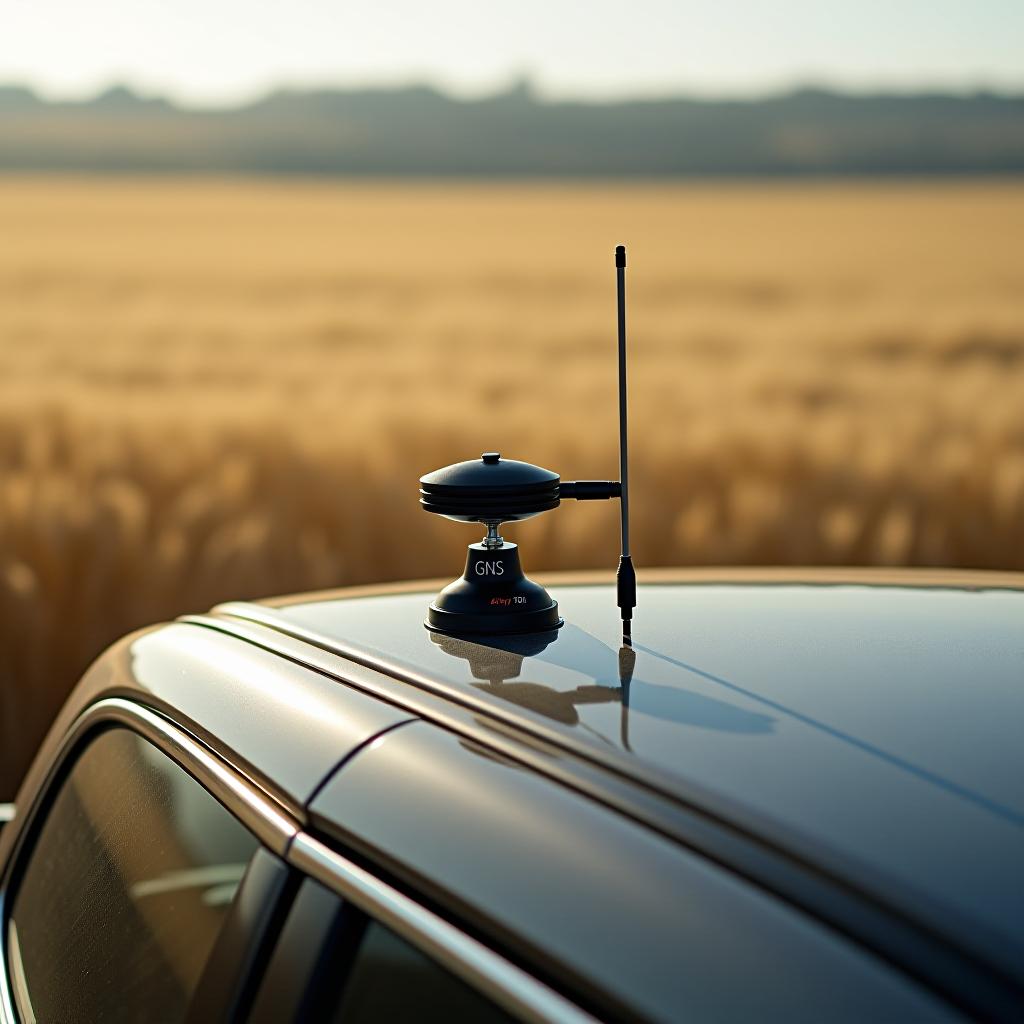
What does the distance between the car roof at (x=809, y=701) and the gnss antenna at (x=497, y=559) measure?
0.11ft

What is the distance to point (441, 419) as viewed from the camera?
7.79 meters

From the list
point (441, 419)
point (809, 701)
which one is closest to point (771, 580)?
point (809, 701)

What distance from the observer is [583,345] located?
1534cm

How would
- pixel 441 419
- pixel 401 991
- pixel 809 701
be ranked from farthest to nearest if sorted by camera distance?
pixel 441 419, pixel 809 701, pixel 401 991

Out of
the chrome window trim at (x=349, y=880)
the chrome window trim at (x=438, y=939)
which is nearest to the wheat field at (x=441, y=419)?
the chrome window trim at (x=349, y=880)

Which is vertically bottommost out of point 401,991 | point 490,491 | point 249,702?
point 401,991

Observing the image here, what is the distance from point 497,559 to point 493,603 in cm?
6

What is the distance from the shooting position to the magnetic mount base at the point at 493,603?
59.5 inches

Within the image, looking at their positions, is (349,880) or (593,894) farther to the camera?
(349,880)

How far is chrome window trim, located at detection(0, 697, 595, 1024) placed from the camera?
0.91m

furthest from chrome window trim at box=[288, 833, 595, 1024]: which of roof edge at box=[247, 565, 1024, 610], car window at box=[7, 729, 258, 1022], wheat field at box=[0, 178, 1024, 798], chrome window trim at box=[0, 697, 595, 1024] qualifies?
wheat field at box=[0, 178, 1024, 798]

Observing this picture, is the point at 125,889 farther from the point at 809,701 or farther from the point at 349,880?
the point at 809,701

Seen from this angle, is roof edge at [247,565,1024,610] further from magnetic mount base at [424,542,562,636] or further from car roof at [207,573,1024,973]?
magnetic mount base at [424,542,562,636]

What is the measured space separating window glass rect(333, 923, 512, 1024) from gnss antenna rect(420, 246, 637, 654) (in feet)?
1.53
